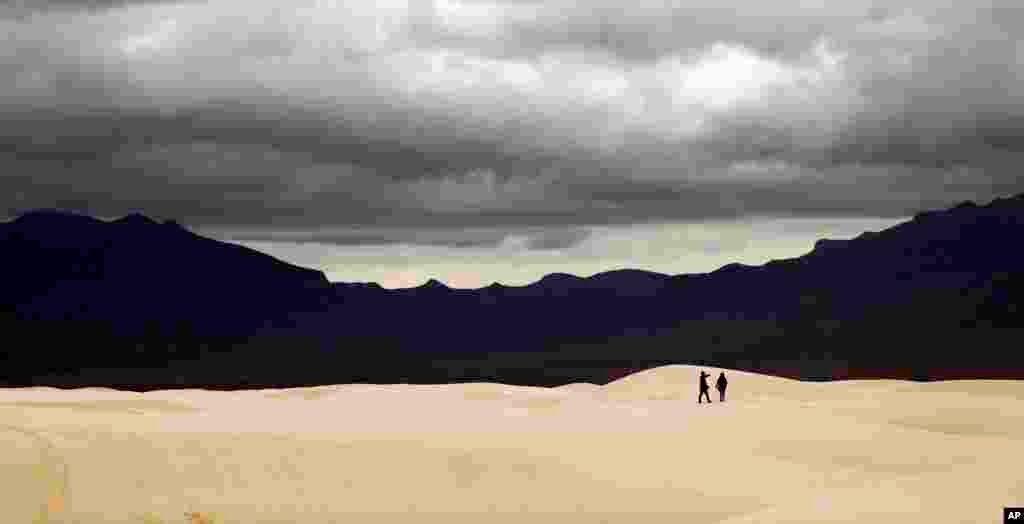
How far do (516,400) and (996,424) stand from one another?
16.3 m

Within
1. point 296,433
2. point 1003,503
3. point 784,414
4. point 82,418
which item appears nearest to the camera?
point 1003,503

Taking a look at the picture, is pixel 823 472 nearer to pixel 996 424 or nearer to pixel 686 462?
pixel 686 462

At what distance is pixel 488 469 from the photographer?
22.8 metres

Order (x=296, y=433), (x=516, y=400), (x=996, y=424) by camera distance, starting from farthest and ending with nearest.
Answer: (x=516, y=400), (x=996, y=424), (x=296, y=433)

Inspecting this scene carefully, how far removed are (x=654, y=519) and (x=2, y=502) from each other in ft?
32.4

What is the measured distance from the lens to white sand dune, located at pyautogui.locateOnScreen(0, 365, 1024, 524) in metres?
20.0

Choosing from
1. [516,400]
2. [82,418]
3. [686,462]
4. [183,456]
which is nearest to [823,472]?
[686,462]

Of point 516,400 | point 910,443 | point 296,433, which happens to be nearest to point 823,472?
point 910,443

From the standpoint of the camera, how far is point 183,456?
856 inches

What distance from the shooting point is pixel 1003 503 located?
21016mm

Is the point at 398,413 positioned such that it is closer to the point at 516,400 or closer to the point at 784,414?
the point at 784,414

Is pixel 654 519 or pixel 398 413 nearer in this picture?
pixel 654 519

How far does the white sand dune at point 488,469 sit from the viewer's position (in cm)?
1997

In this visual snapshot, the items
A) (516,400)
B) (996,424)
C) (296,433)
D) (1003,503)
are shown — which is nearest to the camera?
(1003,503)
